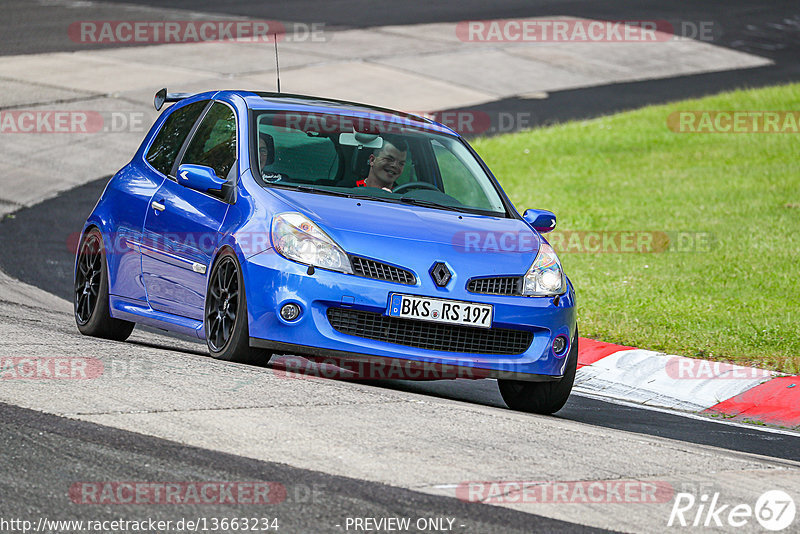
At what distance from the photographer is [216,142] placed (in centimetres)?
840

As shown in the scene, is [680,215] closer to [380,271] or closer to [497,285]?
[497,285]

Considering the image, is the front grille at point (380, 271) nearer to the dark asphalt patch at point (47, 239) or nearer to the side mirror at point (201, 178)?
the side mirror at point (201, 178)

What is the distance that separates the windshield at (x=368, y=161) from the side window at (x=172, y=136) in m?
0.81

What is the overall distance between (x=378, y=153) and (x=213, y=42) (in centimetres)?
2021

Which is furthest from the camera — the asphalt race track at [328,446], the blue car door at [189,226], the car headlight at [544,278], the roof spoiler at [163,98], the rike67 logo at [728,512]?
the roof spoiler at [163,98]

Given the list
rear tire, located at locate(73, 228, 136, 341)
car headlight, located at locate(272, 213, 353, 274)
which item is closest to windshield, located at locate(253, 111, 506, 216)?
car headlight, located at locate(272, 213, 353, 274)

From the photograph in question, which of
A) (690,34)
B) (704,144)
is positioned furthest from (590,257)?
(690,34)

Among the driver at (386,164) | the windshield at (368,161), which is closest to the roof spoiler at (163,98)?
the windshield at (368,161)

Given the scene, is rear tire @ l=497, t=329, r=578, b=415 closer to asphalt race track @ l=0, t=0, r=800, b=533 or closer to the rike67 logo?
asphalt race track @ l=0, t=0, r=800, b=533

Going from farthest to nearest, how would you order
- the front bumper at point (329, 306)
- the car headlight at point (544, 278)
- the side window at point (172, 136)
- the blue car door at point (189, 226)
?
the side window at point (172, 136)
the blue car door at point (189, 226)
the car headlight at point (544, 278)
the front bumper at point (329, 306)

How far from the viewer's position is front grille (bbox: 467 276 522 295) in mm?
7180

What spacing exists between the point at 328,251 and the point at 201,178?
1124 millimetres

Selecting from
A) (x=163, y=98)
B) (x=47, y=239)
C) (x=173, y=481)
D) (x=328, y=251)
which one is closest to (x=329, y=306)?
(x=328, y=251)

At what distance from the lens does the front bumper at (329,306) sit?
6984 millimetres
